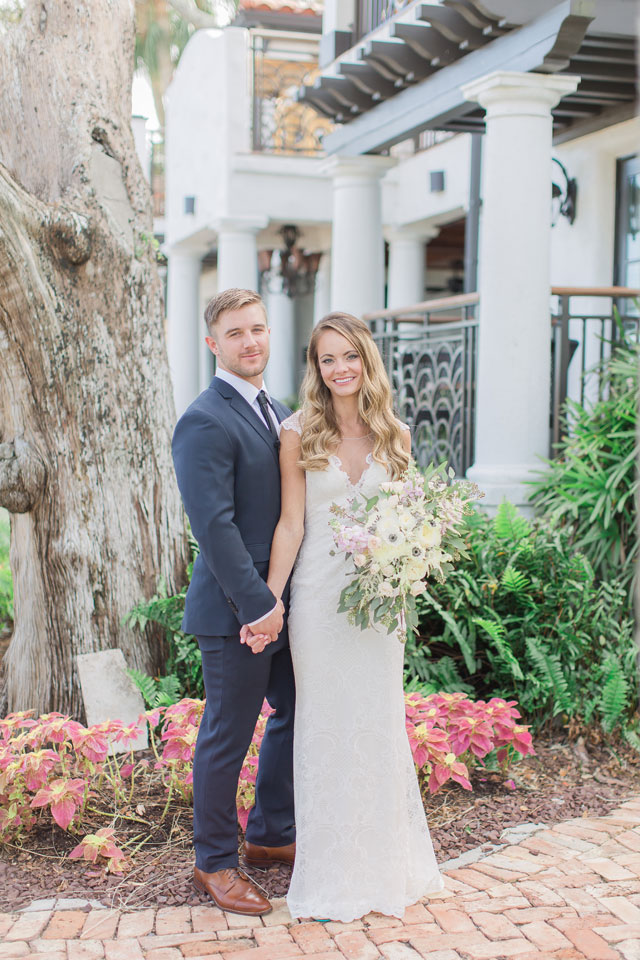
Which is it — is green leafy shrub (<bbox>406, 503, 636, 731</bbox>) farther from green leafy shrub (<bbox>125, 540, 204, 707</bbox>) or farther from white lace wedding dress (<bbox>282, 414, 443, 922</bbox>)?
white lace wedding dress (<bbox>282, 414, 443, 922</bbox>)

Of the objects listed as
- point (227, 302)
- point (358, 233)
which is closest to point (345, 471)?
point (227, 302)

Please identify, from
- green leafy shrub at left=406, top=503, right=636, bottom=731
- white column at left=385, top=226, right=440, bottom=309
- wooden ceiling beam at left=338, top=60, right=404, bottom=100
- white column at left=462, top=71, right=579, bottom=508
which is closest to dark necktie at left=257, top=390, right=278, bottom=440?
green leafy shrub at left=406, top=503, right=636, bottom=731

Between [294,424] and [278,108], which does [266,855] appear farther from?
[278,108]

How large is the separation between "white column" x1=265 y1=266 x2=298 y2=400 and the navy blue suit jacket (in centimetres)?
1119

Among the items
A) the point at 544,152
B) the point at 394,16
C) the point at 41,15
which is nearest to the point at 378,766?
the point at 41,15

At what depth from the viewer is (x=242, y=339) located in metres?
3.19

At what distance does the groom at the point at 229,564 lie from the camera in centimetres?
304

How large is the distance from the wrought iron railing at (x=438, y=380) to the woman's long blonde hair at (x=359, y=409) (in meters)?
4.06

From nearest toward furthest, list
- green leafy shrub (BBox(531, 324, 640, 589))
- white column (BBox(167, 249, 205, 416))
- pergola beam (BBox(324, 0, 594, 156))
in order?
green leafy shrub (BBox(531, 324, 640, 589)) → pergola beam (BBox(324, 0, 594, 156)) → white column (BBox(167, 249, 205, 416))

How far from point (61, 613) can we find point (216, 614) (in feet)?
5.96

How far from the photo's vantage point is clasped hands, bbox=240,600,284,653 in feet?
10.0

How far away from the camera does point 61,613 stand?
185 inches

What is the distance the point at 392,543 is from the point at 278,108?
33.8ft

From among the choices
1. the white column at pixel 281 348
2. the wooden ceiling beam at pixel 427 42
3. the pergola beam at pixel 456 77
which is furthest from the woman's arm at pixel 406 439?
the white column at pixel 281 348
